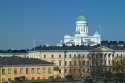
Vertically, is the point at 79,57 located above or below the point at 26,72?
above

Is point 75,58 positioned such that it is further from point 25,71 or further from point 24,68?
point 24,68

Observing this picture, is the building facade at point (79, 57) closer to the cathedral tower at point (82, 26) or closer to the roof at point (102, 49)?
the roof at point (102, 49)

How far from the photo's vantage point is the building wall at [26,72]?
106294 millimetres

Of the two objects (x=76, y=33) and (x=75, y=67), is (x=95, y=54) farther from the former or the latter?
(x=76, y=33)

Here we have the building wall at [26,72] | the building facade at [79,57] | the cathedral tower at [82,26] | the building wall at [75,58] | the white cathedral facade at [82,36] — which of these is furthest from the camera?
the cathedral tower at [82,26]

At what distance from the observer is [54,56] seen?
508 ft

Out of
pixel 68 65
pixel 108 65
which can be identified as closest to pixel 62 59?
pixel 68 65

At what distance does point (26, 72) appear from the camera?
4353 inches

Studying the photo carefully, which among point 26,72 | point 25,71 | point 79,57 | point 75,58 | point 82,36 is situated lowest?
point 26,72

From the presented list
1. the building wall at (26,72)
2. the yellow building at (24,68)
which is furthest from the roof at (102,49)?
the yellow building at (24,68)

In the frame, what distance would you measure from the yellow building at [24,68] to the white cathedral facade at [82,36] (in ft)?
256

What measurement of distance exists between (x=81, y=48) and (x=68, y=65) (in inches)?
247

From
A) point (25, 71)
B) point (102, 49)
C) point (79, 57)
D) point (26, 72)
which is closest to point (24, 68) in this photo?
point (25, 71)

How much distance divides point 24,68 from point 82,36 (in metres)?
84.6
